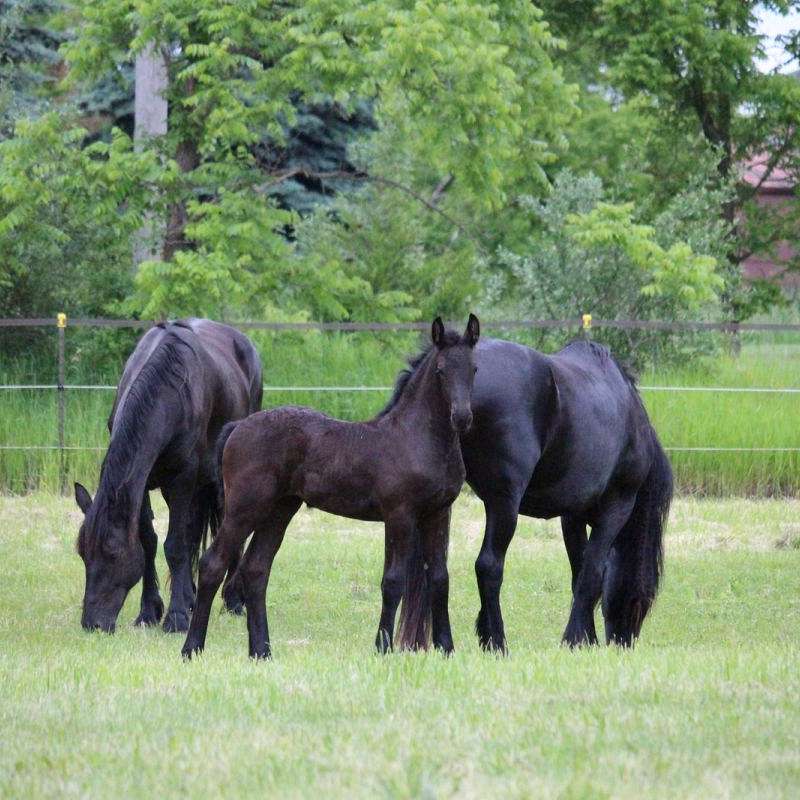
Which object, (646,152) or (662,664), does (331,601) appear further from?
(646,152)

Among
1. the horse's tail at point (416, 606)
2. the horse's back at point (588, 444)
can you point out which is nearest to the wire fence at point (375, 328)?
the horse's back at point (588, 444)

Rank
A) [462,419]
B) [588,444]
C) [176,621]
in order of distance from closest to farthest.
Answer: [462,419] → [588,444] → [176,621]

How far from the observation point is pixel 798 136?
25.1 metres

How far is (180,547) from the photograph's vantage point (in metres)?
9.39

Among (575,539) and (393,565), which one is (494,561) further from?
(575,539)

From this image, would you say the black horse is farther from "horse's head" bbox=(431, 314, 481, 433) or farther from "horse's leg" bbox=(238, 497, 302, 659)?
"horse's leg" bbox=(238, 497, 302, 659)

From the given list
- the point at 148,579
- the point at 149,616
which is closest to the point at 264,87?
the point at 148,579

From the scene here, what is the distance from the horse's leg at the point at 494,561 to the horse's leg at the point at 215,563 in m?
1.18

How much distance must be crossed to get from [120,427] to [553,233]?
12.5m

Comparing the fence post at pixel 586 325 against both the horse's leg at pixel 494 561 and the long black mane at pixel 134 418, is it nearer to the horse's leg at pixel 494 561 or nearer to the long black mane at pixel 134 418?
the long black mane at pixel 134 418

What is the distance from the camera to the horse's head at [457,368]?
655 cm

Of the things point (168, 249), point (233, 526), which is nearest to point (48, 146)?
point (168, 249)

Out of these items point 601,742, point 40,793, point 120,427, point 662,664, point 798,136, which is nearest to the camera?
point 40,793

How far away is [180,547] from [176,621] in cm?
52
